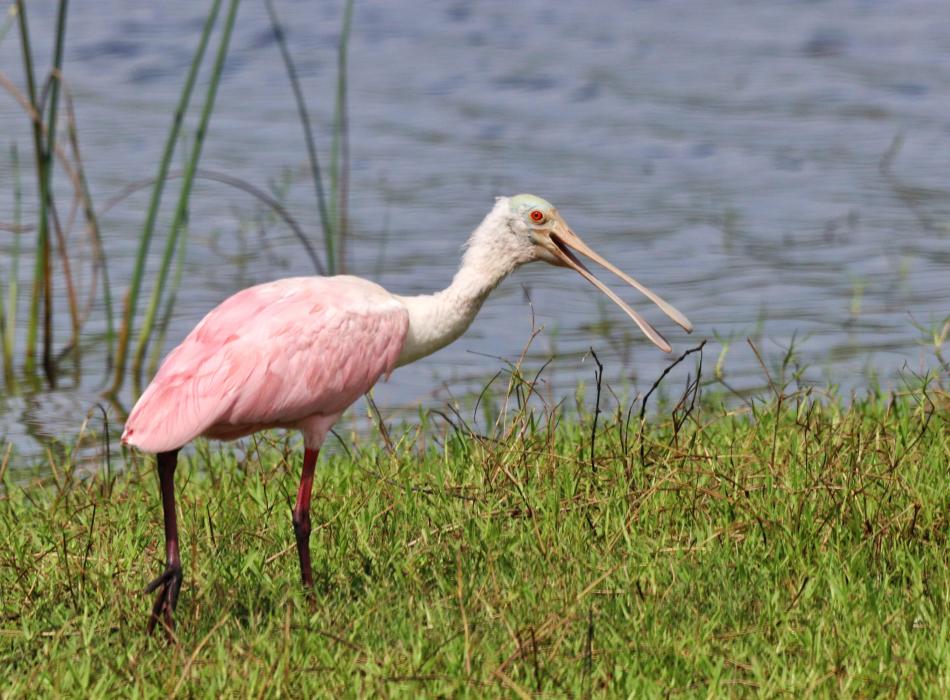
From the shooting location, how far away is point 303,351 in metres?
4.91

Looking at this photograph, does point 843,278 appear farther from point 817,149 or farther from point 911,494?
point 911,494

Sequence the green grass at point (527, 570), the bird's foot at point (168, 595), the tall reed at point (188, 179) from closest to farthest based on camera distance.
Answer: the green grass at point (527, 570), the bird's foot at point (168, 595), the tall reed at point (188, 179)

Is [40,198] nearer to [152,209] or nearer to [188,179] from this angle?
[152,209]

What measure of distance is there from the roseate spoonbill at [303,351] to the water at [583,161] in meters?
1.83

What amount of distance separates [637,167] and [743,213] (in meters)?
1.40

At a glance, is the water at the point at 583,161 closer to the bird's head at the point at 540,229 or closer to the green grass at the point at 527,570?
the green grass at the point at 527,570

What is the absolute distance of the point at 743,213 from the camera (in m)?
11.7

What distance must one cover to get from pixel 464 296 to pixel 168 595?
119cm

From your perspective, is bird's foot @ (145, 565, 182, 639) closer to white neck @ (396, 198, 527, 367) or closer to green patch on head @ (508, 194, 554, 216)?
white neck @ (396, 198, 527, 367)

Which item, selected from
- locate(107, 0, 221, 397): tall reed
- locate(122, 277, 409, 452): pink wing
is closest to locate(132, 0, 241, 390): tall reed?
locate(107, 0, 221, 397): tall reed

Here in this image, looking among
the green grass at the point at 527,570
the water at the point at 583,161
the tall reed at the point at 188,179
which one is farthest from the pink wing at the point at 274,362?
the water at the point at 583,161

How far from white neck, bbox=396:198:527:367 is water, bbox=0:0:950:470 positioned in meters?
1.81

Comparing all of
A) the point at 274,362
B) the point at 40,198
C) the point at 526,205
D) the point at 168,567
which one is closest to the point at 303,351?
the point at 274,362

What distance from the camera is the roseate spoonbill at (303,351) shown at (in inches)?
184
